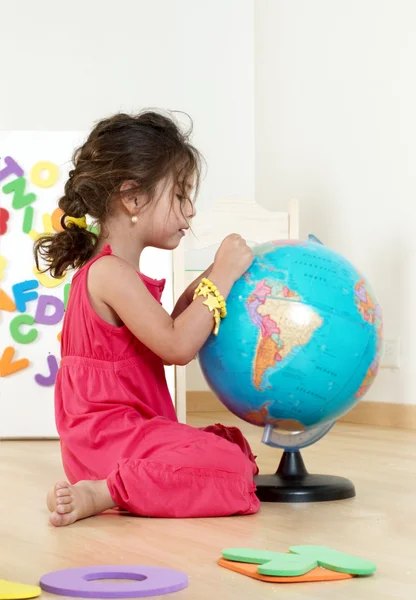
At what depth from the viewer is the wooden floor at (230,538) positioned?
1.29 meters

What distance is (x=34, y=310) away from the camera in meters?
3.33

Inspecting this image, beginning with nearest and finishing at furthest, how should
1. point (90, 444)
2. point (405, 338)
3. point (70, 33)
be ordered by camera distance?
point (90, 444)
point (405, 338)
point (70, 33)

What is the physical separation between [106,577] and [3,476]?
1.21m

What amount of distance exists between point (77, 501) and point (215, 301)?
1.60ft

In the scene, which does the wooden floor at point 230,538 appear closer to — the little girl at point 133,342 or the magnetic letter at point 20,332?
the little girl at point 133,342

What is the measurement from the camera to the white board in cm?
333

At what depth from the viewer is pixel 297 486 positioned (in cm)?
204

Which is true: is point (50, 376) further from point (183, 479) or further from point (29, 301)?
point (183, 479)

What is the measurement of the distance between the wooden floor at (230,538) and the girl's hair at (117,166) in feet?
2.03

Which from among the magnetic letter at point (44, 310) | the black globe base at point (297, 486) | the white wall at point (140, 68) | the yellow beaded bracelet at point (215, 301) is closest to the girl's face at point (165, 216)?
the yellow beaded bracelet at point (215, 301)

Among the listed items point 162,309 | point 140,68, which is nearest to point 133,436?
point 162,309

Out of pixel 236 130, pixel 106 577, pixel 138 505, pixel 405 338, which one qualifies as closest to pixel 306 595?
pixel 106 577

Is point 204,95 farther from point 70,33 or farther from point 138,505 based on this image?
point 138,505

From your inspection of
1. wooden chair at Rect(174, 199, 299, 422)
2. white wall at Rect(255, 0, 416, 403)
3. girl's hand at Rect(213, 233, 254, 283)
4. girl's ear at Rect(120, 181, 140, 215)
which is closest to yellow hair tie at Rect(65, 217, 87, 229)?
girl's ear at Rect(120, 181, 140, 215)
